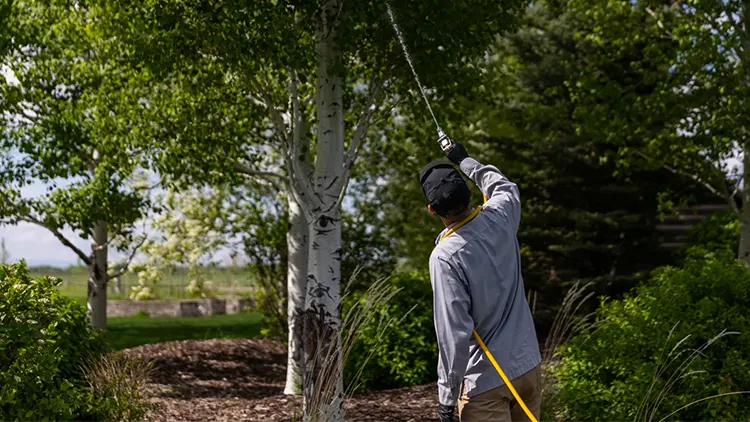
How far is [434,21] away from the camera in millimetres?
6234

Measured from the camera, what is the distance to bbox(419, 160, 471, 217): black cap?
11.6ft

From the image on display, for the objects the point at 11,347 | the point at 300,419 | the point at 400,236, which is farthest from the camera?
the point at 400,236

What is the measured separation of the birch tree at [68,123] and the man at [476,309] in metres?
5.75

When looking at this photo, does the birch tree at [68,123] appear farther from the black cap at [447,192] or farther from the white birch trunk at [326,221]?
the black cap at [447,192]

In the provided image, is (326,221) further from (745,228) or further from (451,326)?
(745,228)

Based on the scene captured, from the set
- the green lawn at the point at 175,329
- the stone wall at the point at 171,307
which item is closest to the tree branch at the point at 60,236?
the green lawn at the point at 175,329

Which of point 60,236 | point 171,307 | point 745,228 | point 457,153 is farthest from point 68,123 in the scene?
point 171,307

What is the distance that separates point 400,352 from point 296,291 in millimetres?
1529

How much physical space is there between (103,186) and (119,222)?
67 cm

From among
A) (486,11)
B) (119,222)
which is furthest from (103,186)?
(486,11)

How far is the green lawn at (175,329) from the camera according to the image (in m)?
15.0

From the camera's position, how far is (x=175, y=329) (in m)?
17.2

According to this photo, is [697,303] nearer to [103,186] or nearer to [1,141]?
[103,186]

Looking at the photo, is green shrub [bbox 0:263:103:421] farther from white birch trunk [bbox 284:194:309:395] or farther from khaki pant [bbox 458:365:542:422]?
white birch trunk [bbox 284:194:309:395]
